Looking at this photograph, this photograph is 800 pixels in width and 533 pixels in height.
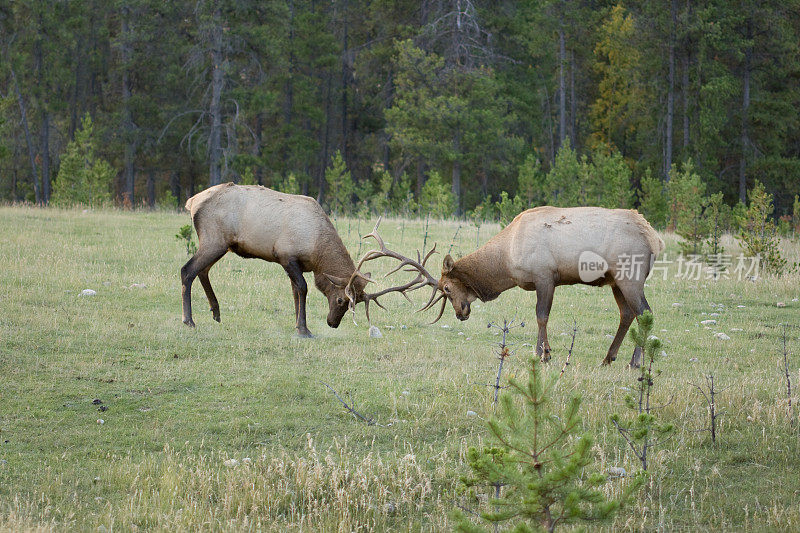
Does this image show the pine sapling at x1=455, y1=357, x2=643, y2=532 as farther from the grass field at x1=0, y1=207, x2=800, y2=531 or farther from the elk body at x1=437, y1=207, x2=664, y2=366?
the elk body at x1=437, y1=207, x2=664, y2=366

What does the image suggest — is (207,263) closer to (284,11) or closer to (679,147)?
(284,11)

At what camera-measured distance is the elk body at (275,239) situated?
10492mm

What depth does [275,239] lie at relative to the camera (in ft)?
34.5

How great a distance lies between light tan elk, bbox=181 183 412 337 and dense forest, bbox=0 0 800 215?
17.7m

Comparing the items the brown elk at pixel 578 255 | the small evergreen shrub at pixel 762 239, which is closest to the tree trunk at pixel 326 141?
the small evergreen shrub at pixel 762 239

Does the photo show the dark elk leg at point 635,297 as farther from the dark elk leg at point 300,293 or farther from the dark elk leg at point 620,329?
the dark elk leg at point 300,293

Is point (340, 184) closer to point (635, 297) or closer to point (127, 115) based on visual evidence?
point (127, 115)

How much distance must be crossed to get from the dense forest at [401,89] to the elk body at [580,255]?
698 inches

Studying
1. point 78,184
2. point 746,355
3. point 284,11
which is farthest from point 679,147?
point 746,355

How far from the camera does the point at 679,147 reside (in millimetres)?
37062

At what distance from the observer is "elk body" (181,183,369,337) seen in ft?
34.4

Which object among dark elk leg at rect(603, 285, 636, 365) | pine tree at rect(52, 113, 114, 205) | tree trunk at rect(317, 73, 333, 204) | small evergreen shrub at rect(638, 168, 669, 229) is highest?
tree trunk at rect(317, 73, 333, 204)

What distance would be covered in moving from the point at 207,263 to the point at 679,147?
102 feet

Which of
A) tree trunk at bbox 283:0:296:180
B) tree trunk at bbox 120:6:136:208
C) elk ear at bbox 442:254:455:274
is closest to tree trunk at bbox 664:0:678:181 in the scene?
tree trunk at bbox 283:0:296:180
